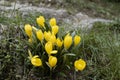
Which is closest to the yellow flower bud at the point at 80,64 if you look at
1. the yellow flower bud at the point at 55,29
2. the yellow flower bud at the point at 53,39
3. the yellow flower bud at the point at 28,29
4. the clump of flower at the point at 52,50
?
the clump of flower at the point at 52,50

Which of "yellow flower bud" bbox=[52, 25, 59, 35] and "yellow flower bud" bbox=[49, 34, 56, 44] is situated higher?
"yellow flower bud" bbox=[52, 25, 59, 35]

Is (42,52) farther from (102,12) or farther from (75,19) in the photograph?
(102,12)

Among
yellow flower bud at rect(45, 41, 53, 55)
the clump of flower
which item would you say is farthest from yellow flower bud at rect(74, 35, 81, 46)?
yellow flower bud at rect(45, 41, 53, 55)

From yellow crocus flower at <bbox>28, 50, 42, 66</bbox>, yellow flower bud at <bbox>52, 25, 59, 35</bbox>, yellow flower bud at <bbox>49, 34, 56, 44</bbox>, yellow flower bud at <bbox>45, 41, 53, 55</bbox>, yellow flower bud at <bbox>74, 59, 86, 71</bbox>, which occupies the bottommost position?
yellow flower bud at <bbox>74, 59, 86, 71</bbox>

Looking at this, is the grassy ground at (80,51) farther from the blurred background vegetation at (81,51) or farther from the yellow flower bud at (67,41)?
the yellow flower bud at (67,41)

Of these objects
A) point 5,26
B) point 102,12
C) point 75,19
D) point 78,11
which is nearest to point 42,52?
point 5,26

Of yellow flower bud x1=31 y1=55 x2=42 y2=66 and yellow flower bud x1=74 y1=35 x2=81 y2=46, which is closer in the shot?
yellow flower bud x1=31 y1=55 x2=42 y2=66

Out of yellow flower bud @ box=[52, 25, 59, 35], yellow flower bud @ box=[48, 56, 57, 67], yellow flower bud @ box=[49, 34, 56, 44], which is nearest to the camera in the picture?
yellow flower bud @ box=[48, 56, 57, 67]

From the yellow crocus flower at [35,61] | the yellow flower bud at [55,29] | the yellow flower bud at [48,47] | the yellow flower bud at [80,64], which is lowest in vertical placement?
the yellow flower bud at [80,64]

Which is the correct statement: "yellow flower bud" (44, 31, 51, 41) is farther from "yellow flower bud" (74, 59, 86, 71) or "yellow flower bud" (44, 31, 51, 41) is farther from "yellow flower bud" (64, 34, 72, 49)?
"yellow flower bud" (74, 59, 86, 71)
